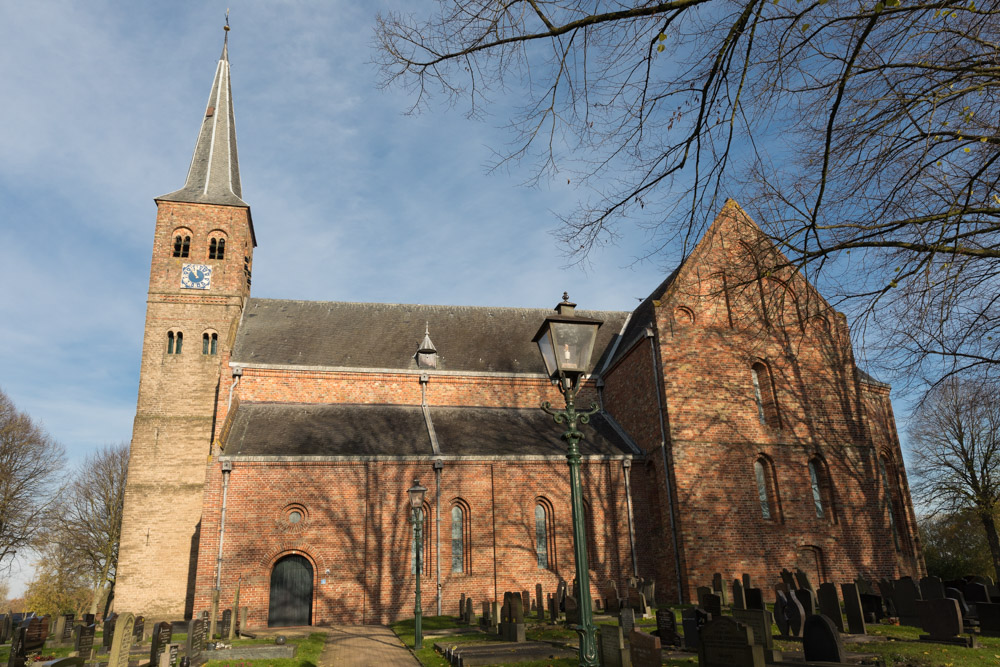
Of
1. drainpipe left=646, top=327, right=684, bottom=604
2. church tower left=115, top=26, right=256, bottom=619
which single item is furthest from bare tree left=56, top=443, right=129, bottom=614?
drainpipe left=646, top=327, right=684, bottom=604

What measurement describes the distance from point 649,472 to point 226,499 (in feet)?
42.2

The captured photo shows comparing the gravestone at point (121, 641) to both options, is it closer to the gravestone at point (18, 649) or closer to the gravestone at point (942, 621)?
the gravestone at point (18, 649)

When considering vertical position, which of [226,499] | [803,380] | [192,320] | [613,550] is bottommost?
[613,550]

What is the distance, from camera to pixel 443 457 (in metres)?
19.8

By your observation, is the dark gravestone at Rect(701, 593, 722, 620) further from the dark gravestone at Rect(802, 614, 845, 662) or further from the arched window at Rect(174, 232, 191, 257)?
the arched window at Rect(174, 232, 191, 257)

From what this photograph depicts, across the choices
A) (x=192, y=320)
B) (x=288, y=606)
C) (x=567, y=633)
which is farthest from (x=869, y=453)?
(x=192, y=320)

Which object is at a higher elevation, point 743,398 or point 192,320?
point 192,320

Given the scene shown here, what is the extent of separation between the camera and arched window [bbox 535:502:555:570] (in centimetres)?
1995

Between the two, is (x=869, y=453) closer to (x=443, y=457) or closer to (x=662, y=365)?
(x=662, y=365)

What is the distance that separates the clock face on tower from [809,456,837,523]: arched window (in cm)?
2266

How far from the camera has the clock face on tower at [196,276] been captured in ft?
83.3

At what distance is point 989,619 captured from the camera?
1177 cm

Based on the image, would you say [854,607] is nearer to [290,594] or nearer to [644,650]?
[644,650]

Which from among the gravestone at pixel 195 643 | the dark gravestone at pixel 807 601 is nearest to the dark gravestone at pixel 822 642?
the dark gravestone at pixel 807 601
